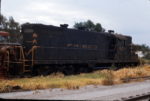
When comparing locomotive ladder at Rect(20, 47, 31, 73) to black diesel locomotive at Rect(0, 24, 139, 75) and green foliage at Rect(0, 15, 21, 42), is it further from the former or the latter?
green foliage at Rect(0, 15, 21, 42)

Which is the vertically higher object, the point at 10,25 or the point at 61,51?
the point at 10,25

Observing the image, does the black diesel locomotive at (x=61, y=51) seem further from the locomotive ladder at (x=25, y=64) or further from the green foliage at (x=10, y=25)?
the green foliage at (x=10, y=25)

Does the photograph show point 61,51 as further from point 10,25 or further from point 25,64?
point 10,25

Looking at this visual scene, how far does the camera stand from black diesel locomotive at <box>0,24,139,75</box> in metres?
26.3

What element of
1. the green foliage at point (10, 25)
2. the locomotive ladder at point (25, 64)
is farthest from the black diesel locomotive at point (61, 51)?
the green foliage at point (10, 25)

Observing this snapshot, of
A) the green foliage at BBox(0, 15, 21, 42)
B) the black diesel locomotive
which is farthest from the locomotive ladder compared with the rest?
the green foliage at BBox(0, 15, 21, 42)

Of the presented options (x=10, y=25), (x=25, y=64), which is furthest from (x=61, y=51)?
(x=10, y=25)

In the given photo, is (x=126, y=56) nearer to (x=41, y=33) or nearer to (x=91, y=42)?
(x=91, y=42)

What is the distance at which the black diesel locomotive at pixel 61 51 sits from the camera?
26.3 metres

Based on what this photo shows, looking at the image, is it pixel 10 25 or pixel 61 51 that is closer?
pixel 61 51

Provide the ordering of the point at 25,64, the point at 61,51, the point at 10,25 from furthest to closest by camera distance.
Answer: the point at 10,25 → the point at 61,51 → the point at 25,64

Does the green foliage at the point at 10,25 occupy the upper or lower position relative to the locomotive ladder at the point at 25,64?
upper

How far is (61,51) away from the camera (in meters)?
29.4

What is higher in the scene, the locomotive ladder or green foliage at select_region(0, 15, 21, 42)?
green foliage at select_region(0, 15, 21, 42)
